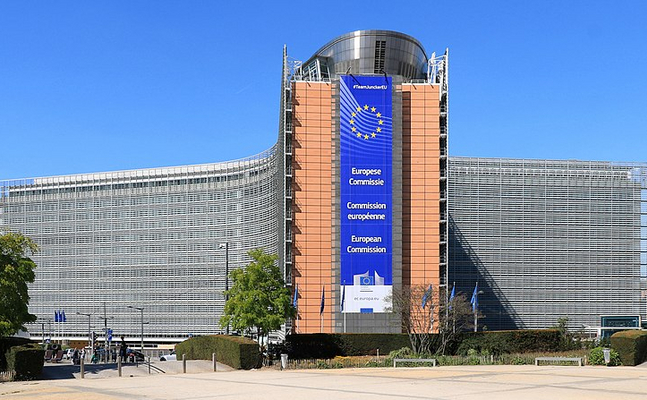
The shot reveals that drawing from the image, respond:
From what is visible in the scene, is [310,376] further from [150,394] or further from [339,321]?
[339,321]

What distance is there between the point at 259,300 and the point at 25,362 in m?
22.3

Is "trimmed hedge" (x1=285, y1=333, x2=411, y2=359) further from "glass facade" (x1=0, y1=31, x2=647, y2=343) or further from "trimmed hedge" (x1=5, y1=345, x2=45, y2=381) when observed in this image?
"trimmed hedge" (x1=5, y1=345, x2=45, y2=381)

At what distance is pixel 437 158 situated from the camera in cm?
9500

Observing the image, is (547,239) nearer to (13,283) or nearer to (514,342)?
(514,342)

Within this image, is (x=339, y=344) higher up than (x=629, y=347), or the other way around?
(x=629, y=347)

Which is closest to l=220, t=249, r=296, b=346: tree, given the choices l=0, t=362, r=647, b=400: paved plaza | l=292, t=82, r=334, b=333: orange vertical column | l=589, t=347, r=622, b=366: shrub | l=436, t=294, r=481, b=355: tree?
l=436, t=294, r=481, b=355: tree

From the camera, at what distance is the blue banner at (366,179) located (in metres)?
92.3

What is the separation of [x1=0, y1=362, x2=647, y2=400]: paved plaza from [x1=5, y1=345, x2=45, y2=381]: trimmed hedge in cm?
192

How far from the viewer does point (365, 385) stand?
1506 inches

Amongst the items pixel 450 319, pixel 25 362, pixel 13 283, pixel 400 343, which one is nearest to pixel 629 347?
pixel 450 319

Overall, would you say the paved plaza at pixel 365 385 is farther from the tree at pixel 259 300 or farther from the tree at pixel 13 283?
the tree at pixel 259 300

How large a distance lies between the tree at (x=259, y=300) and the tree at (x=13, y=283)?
16207mm

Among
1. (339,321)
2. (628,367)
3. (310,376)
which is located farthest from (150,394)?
(339,321)

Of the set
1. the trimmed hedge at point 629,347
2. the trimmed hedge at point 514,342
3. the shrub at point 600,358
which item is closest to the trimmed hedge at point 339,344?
the trimmed hedge at point 514,342
